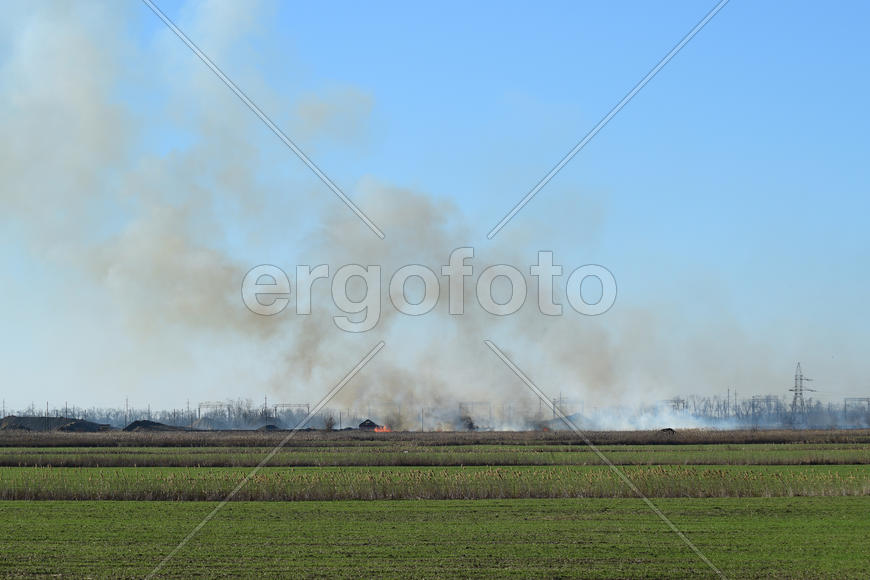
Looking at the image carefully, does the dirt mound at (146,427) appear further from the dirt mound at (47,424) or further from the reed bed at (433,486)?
the reed bed at (433,486)

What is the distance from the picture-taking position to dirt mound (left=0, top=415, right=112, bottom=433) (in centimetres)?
16562

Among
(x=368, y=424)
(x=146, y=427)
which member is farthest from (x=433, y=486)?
(x=368, y=424)

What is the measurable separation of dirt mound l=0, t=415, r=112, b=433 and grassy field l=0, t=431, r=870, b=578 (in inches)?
4684

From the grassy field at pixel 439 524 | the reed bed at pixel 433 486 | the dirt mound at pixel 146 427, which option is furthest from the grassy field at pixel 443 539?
the dirt mound at pixel 146 427

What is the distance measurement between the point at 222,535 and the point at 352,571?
7095 mm

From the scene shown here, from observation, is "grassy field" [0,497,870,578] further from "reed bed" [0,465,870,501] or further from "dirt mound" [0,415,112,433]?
"dirt mound" [0,415,112,433]

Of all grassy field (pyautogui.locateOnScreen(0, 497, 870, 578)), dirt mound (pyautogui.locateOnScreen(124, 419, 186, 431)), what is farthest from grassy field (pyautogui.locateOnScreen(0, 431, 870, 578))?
dirt mound (pyautogui.locateOnScreen(124, 419, 186, 431))

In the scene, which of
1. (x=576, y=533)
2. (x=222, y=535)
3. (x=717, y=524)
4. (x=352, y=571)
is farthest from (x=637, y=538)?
(x=222, y=535)

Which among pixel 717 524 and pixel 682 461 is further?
pixel 682 461

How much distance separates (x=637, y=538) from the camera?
2584 cm

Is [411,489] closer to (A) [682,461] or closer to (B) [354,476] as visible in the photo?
(B) [354,476]

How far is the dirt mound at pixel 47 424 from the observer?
16562 centimetres

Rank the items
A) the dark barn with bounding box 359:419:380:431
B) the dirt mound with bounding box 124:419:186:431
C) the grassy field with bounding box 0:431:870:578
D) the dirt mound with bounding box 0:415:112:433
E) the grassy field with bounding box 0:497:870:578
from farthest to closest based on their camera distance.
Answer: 1. the dark barn with bounding box 359:419:380:431
2. the dirt mound with bounding box 0:415:112:433
3. the dirt mound with bounding box 124:419:186:431
4. the grassy field with bounding box 0:431:870:578
5. the grassy field with bounding box 0:497:870:578

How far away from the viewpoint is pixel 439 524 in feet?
95.3
